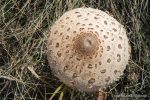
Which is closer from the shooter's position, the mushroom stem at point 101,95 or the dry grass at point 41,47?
the mushroom stem at point 101,95

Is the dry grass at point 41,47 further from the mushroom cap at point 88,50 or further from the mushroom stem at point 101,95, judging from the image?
the mushroom cap at point 88,50

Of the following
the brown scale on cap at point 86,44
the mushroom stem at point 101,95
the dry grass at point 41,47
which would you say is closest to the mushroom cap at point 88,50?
the brown scale on cap at point 86,44

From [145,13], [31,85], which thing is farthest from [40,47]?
[145,13]

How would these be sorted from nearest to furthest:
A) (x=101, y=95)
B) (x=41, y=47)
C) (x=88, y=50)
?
(x=88, y=50) → (x=101, y=95) → (x=41, y=47)

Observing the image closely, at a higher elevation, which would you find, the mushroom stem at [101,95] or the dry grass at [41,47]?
the dry grass at [41,47]

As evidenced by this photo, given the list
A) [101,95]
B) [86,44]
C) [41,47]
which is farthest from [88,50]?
[41,47]

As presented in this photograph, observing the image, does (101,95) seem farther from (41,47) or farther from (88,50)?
(41,47)

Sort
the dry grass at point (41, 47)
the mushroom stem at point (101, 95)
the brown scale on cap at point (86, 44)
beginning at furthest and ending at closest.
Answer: the dry grass at point (41, 47) < the mushroom stem at point (101, 95) < the brown scale on cap at point (86, 44)

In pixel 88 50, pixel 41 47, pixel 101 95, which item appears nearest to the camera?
pixel 88 50

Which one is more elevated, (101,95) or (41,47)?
(41,47)
